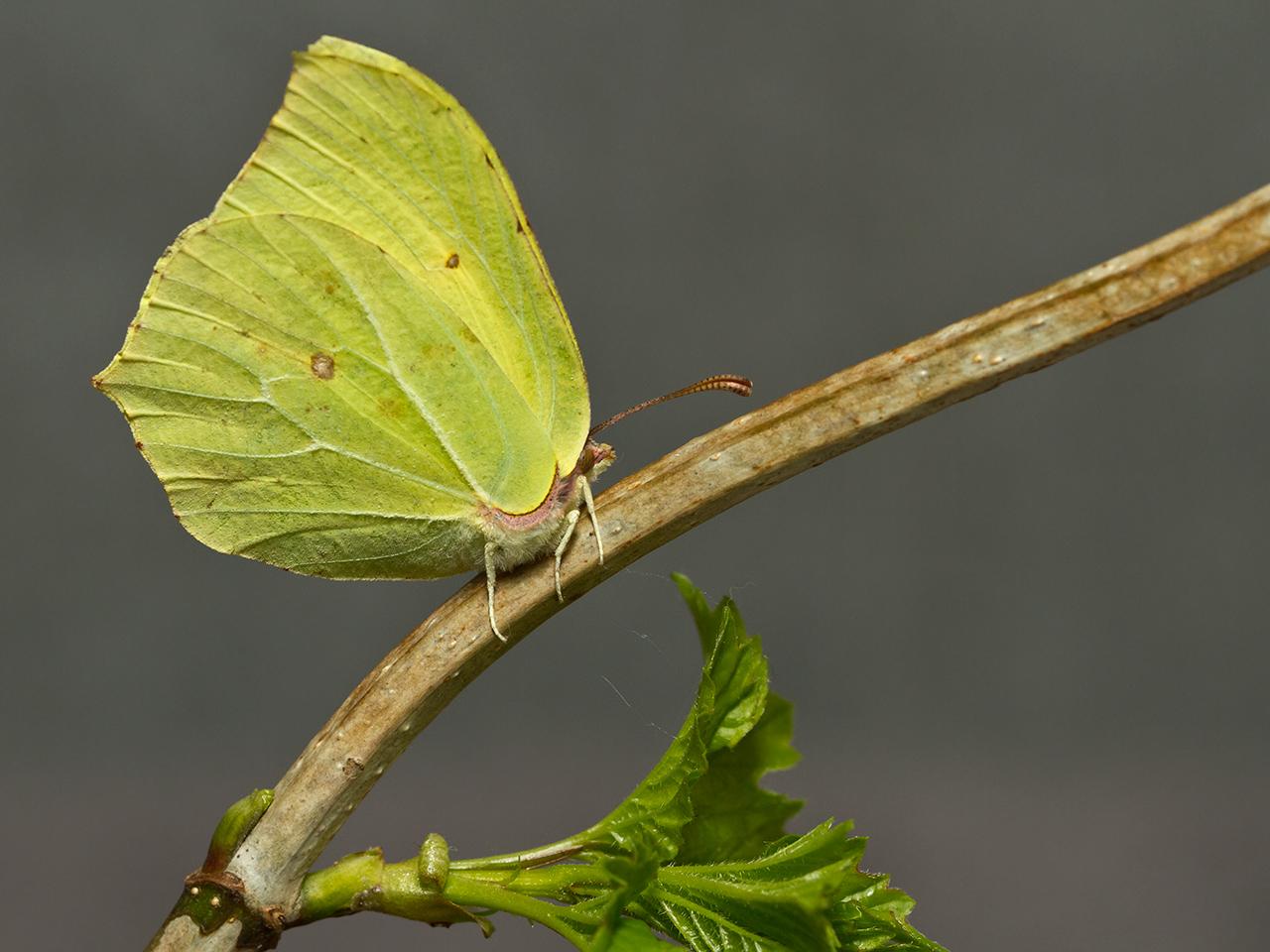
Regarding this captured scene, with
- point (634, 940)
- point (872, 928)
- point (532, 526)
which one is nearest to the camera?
point (634, 940)

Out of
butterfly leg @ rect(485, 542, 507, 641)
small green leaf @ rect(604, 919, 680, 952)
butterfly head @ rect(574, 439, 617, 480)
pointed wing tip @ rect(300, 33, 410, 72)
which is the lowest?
small green leaf @ rect(604, 919, 680, 952)

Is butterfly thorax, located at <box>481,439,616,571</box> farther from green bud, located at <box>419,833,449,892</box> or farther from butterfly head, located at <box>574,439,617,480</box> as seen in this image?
green bud, located at <box>419,833,449,892</box>

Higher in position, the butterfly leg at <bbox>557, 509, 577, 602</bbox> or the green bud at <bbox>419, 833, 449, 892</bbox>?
the butterfly leg at <bbox>557, 509, 577, 602</bbox>

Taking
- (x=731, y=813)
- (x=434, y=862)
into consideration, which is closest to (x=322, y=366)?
(x=434, y=862)

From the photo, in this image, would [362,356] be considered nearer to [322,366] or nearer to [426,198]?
[322,366]

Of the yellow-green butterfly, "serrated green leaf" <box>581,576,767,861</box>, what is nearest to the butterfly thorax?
the yellow-green butterfly
